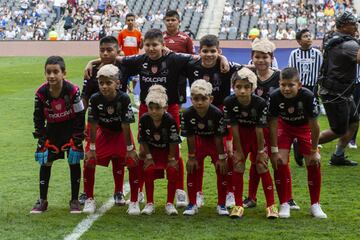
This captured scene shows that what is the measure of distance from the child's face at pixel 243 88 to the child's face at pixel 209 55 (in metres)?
0.74

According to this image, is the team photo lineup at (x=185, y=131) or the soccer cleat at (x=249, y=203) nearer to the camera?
the team photo lineup at (x=185, y=131)

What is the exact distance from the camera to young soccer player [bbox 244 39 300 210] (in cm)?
734

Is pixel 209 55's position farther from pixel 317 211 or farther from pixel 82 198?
pixel 82 198

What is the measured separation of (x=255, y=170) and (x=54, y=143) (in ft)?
6.62

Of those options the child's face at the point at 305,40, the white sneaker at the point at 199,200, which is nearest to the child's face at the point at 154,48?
the white sneaker at the point at 199,200

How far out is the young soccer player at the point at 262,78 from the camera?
24.1 ft

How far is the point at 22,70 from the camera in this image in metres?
27.1

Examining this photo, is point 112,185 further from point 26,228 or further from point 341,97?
point 341,97

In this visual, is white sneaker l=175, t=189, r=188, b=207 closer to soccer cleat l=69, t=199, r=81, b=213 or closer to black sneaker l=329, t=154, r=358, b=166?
soccer cleat l=69, t=199, r=81, b=213

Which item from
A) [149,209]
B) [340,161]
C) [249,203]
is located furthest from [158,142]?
[340,161]

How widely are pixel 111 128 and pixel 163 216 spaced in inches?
41.9

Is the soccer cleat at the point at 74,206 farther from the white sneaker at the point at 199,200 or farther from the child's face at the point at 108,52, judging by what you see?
the child's face at the point at 108,52

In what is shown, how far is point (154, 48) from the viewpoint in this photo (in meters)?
7.66

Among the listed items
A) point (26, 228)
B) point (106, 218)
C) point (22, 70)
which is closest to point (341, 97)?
point (106, 218)
